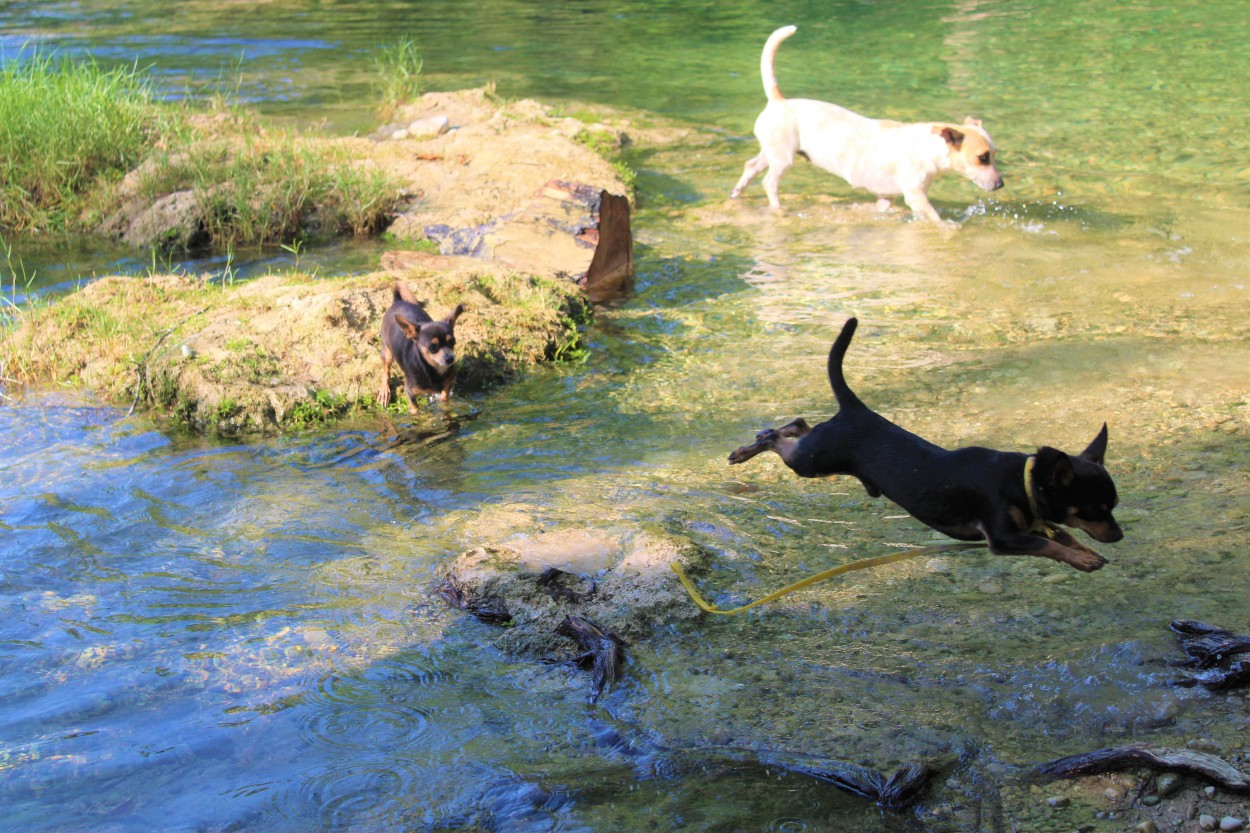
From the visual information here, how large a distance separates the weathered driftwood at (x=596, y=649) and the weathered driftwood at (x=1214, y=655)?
1.93 meters

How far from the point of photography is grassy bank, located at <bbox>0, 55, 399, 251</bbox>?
10.6 m

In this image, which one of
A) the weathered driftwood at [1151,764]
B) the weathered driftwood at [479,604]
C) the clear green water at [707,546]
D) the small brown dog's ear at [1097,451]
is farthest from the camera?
the weathered driftwood at [479,604]

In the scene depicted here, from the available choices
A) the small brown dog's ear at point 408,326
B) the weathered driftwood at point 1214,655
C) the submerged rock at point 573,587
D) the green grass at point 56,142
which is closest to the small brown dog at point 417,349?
the small brown dog's ear at point 408,326

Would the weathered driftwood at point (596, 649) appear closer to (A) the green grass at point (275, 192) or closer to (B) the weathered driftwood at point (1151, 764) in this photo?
(B) the weathered driftwood at point (1151, 764)

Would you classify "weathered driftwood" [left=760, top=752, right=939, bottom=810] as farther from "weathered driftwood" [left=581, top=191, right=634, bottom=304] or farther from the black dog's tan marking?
"weathered driftwood" [left=581, top=191, right=634, bottom=304]

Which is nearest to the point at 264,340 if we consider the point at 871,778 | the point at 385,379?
the point at 385,379

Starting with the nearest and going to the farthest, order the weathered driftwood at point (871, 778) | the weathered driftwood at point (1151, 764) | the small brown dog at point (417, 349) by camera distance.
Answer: the weathered driftwood at point (1151, 764)
the weathered driftwood at point (871, 778)
the small brown dog at point (417, 349)

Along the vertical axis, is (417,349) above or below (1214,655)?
above

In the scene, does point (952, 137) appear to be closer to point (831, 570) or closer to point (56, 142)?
point (831, 570)

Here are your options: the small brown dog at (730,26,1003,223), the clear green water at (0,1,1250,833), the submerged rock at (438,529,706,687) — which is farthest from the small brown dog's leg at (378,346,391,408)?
the small brown dog at (730,26,1003,223)

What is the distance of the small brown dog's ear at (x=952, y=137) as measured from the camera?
1020 cm

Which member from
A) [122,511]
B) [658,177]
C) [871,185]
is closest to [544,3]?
[658,177]

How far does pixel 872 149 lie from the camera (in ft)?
35.4

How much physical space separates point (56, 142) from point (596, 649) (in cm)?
966
